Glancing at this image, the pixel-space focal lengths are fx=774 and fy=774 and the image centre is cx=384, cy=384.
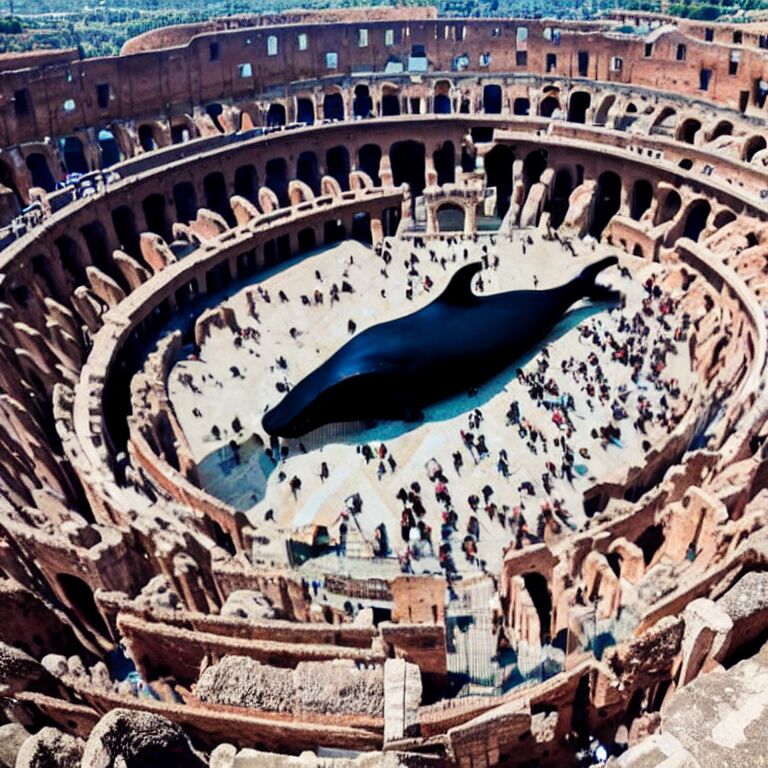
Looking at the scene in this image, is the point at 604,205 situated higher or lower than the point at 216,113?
lower

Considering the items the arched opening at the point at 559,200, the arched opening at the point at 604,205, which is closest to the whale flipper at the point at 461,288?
the arched opening at the point at 559,200

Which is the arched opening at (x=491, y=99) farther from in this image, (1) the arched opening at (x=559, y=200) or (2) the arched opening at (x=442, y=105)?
(1) the arched opening at (x=559, y=200)

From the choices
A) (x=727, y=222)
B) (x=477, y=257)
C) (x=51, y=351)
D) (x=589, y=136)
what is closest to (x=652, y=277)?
(x=727, y=222)

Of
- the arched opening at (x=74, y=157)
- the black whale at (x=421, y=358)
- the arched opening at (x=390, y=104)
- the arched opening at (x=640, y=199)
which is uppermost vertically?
the arched opening at (x=390, y=104)

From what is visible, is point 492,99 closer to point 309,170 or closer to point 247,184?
point 309,170

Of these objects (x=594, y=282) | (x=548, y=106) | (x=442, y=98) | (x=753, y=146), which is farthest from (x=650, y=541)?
(x=442, y=98)
